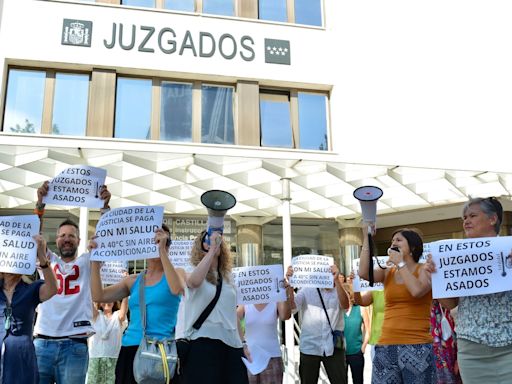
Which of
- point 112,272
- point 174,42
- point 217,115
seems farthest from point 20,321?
point 174,42

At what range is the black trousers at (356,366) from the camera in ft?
25.0

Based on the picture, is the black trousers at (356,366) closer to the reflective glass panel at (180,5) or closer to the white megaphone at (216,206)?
the white megaphone at (216,206)

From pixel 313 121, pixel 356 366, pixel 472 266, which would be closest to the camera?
pixel 472 266

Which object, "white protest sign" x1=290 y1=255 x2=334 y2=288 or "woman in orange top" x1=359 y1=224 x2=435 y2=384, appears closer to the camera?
"woman in orange top" x1=359 y1=224 x2=435 y2=384

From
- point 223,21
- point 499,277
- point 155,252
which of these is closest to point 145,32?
point 223,21

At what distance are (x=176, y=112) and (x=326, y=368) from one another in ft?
34.3

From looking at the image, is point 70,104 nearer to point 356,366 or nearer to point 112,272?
point 112,272

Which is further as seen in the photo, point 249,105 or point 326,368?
point 249,105

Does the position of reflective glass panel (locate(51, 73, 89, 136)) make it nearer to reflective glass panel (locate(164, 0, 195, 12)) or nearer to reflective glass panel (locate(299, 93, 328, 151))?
reflective glass panel (locate(164, 0, 195, 12))

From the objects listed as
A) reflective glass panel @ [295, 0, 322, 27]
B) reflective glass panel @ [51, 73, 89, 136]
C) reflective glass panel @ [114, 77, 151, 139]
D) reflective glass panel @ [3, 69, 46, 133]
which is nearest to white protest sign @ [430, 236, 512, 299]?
reflective glass panel @ [114, 77, 151, 139]

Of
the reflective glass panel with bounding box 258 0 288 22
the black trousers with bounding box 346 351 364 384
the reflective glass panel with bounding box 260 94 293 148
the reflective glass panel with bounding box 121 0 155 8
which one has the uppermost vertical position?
the reflective glass panel with bounding box 258 0 288 22

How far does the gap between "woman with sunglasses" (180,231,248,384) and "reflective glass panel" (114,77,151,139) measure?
1134 centimetres

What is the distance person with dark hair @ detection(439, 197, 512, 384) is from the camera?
3.35 meters

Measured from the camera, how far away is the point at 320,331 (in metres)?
6.52
